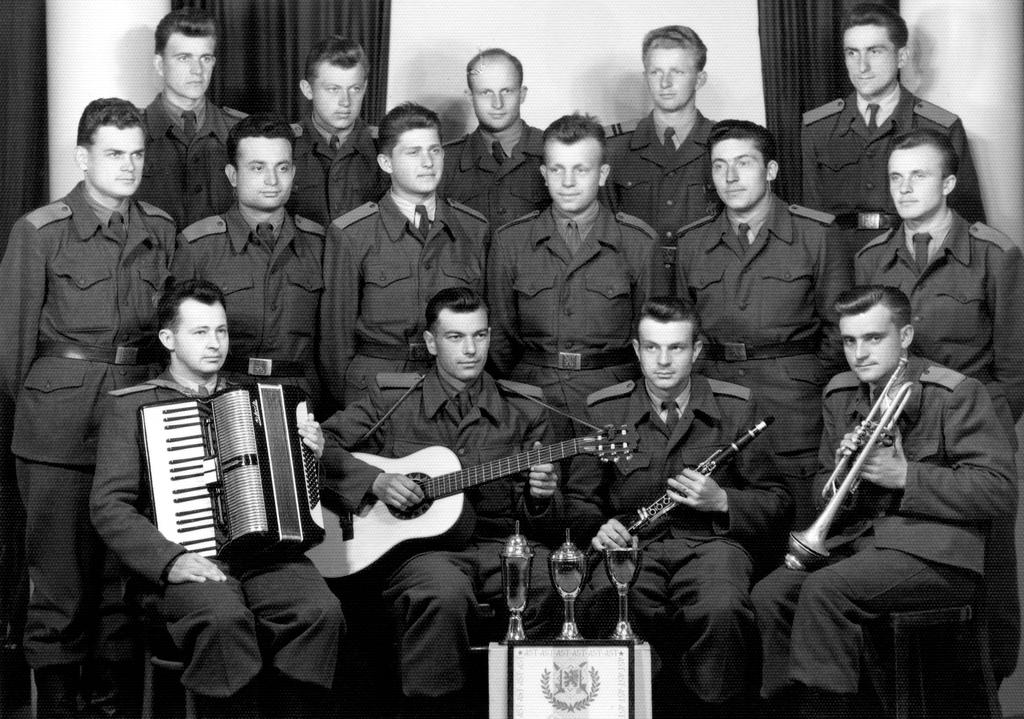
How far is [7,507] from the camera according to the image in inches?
243

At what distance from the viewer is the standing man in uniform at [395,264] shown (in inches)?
230

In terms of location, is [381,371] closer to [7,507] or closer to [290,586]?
[290,586]

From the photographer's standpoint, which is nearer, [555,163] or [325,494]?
[325,494]

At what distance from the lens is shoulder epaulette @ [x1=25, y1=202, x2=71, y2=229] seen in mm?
5664

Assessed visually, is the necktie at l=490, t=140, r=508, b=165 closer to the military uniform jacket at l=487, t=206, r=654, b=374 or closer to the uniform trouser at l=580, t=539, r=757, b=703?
the military uniform jacket at l=487, t=206, r=654, b=374

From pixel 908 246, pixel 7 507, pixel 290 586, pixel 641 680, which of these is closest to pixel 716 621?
pixel 641 680

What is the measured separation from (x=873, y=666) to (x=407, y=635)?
1.55 m

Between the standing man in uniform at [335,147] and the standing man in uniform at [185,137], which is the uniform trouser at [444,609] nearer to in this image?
the standing man in uniform at [335,147]

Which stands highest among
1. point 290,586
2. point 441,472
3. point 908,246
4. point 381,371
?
point 908,246

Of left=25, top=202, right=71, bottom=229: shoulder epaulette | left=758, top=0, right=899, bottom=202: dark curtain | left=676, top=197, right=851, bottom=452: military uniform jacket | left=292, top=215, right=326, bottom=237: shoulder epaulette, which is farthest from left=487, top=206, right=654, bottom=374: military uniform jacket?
left=25, top=202, right=71, bottom=229: shoulder epaulette

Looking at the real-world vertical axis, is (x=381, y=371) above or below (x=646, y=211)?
below

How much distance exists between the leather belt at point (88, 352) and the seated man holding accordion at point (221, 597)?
52 centimetres

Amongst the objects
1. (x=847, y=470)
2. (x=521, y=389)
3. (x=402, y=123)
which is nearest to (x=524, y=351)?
(x=521, y=389)

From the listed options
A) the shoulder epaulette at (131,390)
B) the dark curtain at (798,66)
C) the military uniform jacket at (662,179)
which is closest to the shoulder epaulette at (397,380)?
the shoulder epaulette at (131,390)
